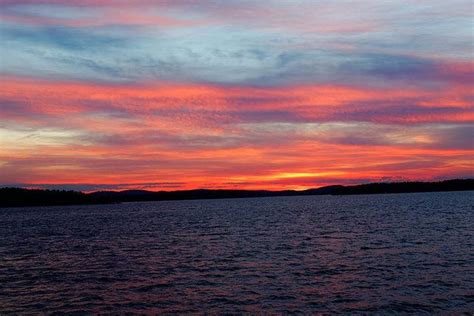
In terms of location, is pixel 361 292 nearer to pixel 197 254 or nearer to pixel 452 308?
pixel 452 308

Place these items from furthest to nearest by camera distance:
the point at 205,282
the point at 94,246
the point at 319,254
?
the point at 94,246, the point at 319,254, the point at 205,282

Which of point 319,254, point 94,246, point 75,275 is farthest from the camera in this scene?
point 94,246

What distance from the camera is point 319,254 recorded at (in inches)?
1895

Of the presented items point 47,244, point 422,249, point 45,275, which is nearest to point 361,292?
point 422,249

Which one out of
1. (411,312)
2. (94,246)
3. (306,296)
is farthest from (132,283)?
(94,246)

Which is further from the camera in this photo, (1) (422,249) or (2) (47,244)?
(2) (47,244)

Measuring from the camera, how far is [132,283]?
35.7 m

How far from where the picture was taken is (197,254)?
5078 cm

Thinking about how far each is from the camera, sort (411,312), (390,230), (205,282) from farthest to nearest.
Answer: (390,230) < (205,282) < (411,312)

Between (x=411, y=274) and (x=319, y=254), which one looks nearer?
(x=411, y=274)

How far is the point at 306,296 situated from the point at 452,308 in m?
8.60

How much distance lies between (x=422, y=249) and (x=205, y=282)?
26.4 metres

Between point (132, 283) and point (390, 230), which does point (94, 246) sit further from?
point (390, 230)

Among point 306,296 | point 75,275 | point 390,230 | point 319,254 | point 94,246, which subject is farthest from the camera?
point 390,230
